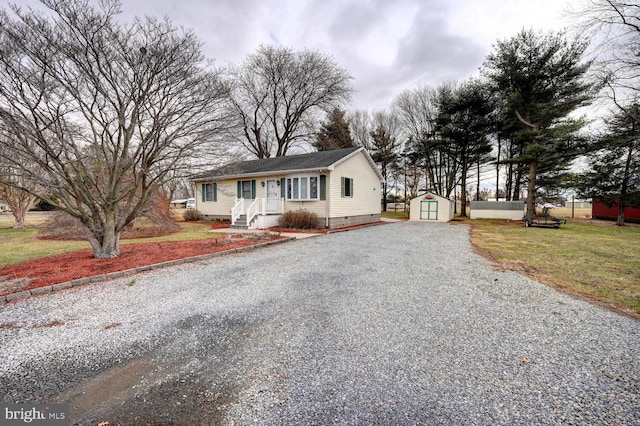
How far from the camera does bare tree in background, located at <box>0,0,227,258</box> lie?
522cm

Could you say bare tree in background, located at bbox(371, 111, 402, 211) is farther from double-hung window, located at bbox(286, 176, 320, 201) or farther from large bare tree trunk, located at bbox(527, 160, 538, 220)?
double-hung window, located at bbox(286, 176, 320, 201)

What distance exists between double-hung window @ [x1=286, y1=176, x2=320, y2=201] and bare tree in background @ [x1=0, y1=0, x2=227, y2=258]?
7193mm

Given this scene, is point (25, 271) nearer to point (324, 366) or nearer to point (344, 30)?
point (324, 366)

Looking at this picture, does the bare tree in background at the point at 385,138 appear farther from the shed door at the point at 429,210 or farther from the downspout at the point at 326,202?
the downspout at the point at 326,202

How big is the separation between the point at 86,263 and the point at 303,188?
9892 mm

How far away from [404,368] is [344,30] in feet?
52.2

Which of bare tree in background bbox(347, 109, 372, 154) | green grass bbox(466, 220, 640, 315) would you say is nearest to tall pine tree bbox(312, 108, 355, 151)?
bare tree in background bbox(347, 109, 372, 154)

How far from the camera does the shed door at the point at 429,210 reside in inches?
846

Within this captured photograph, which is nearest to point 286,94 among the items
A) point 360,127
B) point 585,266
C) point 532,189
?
point 360,127

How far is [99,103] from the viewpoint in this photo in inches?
Answer: 242

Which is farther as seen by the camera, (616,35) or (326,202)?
(326,202)

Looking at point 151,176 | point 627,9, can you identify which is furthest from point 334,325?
point 627,9

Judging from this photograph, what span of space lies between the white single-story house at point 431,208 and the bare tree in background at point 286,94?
37.9 ft

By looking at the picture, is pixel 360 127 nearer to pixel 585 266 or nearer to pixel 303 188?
pixel 303 188
